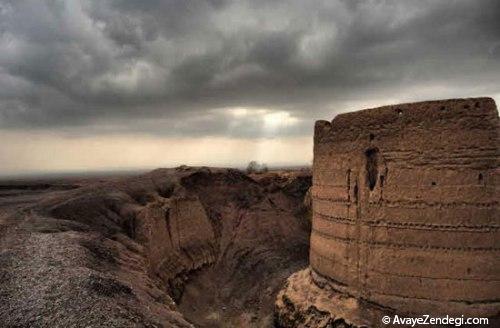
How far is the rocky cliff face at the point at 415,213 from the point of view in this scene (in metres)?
10.3

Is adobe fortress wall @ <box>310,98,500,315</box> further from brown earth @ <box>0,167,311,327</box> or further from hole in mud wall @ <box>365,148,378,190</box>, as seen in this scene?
brown earth @ <box>0,167,311,327</box>

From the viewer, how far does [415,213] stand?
35.5ft

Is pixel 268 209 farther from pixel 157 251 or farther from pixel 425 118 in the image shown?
pixel 425 118

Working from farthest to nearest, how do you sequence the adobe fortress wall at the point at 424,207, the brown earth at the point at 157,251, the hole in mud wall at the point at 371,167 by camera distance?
the hole in mud wall at the point at 371,167 → the adobe fortress wall at the point at 424,207 → the brown earth at the point at 157,251

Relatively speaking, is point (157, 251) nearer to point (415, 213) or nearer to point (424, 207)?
point (415, 213)

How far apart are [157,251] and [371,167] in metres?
8.82

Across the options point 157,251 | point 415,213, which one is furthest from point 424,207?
point 157,251

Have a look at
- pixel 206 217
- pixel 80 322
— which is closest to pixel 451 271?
pixel 80 322

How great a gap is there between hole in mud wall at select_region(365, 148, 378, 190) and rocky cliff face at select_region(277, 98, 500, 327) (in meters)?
0.03

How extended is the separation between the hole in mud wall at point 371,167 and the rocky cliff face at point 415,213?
0.03m

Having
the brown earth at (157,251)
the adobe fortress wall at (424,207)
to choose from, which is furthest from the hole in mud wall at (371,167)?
the brown earth at (157,251)

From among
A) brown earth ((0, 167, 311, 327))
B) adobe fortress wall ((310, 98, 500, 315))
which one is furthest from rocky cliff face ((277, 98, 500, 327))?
brown earth ((0, 167, 311, 327))

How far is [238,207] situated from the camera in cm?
2412

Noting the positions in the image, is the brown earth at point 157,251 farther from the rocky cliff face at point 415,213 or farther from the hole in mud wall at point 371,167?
the hole in mud wall at point 371,167
